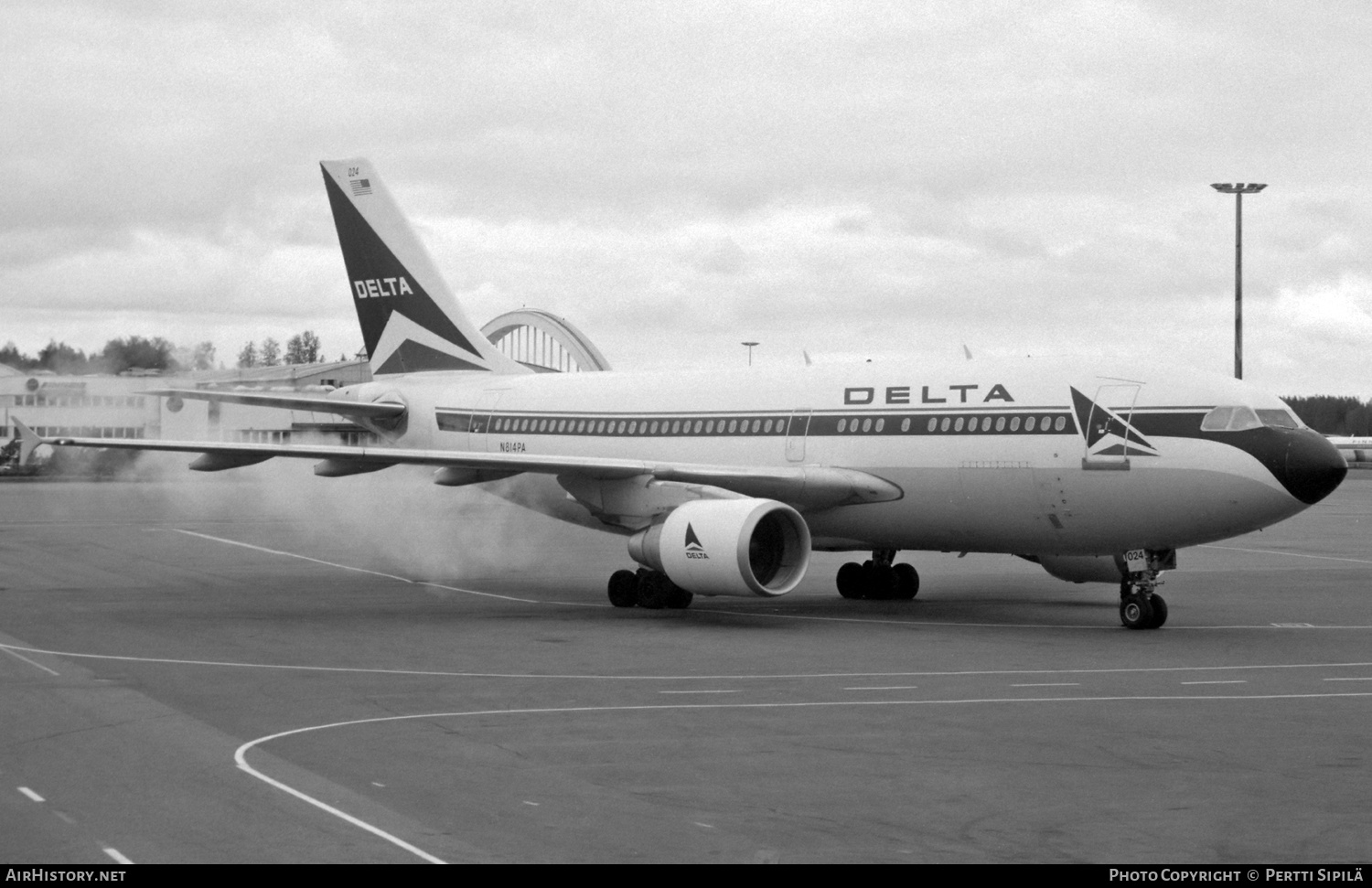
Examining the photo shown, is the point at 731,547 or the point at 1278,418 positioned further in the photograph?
the point at 731,547

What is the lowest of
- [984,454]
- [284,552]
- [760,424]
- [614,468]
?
[284,552]

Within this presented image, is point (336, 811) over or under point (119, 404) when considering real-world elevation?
under

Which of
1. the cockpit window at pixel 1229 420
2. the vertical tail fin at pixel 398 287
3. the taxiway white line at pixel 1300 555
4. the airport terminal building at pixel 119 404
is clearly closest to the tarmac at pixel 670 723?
the cockpit window at pixel 1229 420

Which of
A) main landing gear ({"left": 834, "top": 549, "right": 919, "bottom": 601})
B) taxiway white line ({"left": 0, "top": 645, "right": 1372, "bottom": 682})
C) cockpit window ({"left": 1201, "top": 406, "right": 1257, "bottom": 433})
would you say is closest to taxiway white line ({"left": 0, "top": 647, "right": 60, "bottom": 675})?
taxiway white line ({"left": 0, "top": 645, "right": 1372, "bottom": 682})

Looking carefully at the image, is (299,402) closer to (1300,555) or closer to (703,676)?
(703,676)

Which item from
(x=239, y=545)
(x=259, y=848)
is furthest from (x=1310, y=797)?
(x=239, y=545)

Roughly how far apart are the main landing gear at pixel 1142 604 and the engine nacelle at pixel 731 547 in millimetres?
4965

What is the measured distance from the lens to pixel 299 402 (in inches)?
1236

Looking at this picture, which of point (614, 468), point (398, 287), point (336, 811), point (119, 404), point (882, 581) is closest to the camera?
point (336, 811)

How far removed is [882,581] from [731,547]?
6.40 metres

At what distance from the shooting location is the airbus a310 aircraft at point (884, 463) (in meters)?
24.2

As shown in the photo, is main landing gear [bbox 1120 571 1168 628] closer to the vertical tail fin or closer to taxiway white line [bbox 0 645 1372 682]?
taxiway white line [bbox 0 645 1372 682]

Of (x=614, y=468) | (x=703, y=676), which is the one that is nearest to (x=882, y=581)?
(x=614, y=468)

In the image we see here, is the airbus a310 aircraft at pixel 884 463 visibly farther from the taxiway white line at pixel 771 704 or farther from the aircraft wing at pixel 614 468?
the taxiway white line at pixel 771 704
